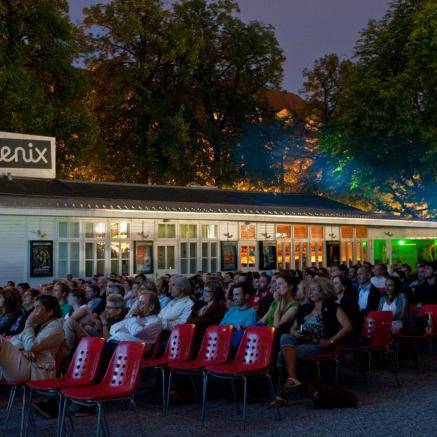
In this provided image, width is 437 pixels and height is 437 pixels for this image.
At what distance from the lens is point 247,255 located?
27.4 meters

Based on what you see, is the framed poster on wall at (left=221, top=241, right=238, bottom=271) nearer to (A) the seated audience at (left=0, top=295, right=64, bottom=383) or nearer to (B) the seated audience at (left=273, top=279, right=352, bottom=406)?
(B) the seated audience at (left=273, top=279, right=352, bottom=406)

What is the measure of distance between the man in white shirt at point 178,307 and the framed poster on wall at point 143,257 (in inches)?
586

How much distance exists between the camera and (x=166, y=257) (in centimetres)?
2520

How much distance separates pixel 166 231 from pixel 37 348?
17887 mm

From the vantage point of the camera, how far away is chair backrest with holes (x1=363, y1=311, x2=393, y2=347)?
900 centimetres

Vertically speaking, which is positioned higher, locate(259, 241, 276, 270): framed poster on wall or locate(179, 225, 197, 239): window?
locate(179, 225, 197, 239): window

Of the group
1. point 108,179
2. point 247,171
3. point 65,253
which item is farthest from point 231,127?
point 65,253

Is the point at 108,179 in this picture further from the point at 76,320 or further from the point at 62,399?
the point at 62,399

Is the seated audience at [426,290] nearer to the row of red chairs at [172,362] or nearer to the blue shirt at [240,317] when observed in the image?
the row of red chairs at [172,362]

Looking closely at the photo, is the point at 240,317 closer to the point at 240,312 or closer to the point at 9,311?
the point at 240,312

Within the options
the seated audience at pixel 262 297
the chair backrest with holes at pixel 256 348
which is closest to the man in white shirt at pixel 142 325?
the chair backrest with holes at pixel 256 348

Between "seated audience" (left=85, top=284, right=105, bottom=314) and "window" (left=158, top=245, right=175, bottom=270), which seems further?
"window" (left=158, top=245, right=175, bottom=270)

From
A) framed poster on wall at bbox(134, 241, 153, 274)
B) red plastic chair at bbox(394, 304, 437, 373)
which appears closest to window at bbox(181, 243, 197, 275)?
framed poster on wall at bbox(134, 241, 153, 274)

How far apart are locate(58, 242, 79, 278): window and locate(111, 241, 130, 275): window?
4.27ft
